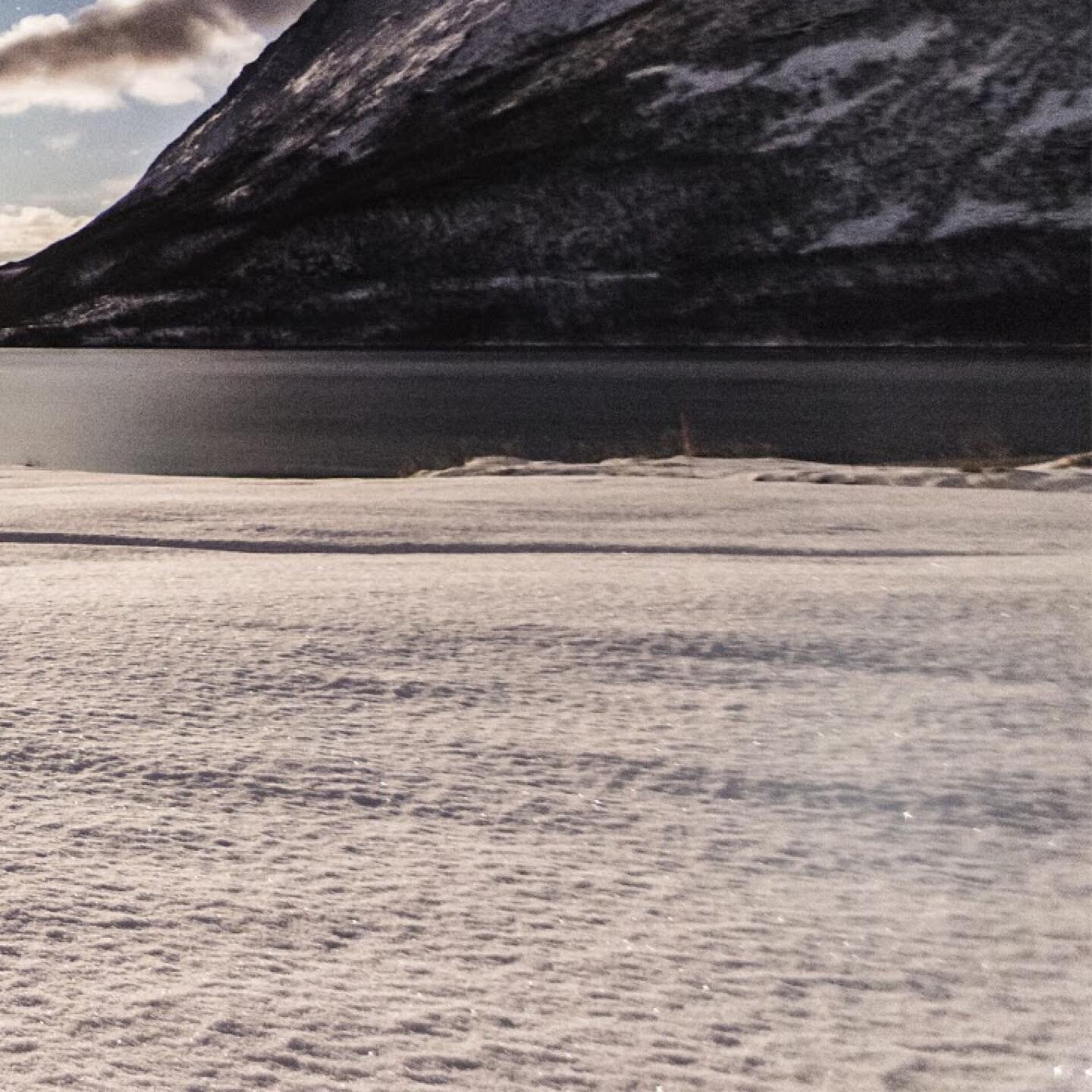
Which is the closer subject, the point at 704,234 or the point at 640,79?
the point at 704,234

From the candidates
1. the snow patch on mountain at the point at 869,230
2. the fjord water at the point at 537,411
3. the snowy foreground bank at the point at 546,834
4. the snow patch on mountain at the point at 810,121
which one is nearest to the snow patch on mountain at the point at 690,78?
the snow patch on mountain at the point at 810,121

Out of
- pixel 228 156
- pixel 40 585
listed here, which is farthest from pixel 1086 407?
pixel 228 156

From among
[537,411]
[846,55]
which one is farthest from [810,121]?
[537,411]

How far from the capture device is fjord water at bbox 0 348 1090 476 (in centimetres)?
3528

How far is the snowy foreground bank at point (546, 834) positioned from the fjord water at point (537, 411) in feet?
43.5

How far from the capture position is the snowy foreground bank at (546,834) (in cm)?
109

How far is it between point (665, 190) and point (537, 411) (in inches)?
2475

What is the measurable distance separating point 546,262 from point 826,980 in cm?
11124

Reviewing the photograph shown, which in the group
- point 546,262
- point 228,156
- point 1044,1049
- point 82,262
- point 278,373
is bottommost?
point 1044,1049

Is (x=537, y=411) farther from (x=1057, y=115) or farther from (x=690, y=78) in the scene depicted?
(x=690, y=78)

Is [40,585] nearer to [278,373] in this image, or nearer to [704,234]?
[278,373]

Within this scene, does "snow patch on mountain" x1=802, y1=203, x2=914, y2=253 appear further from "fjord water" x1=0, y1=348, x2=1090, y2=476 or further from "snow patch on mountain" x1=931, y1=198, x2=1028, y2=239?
"fjord water" x1=0, y1=348, x2=1090, y2=476

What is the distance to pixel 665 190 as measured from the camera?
→ 108500 millimetres

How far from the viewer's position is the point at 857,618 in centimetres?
262
